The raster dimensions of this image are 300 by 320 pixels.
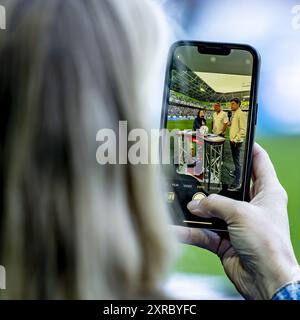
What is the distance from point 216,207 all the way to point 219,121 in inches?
5.5

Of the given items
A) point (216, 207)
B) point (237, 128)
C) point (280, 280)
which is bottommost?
point (280, 280)

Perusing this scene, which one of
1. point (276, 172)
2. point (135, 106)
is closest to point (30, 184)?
point (135, 106)

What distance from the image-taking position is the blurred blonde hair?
25.4 inches

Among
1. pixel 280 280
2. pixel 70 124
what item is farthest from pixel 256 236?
pixel 70 124

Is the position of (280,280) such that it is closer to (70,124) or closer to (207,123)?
(207,123)

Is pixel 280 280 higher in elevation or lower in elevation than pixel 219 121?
lower

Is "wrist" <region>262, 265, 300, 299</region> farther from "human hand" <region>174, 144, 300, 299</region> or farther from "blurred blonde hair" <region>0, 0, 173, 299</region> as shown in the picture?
"blurred blonde hair" <region>0, 0, 173, 299</region>

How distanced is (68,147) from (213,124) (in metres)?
0.28

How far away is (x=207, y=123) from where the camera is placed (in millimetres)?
837

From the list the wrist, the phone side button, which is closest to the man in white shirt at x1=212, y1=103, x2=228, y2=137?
the phone side button

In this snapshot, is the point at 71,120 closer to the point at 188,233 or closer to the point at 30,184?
the point at 30,184

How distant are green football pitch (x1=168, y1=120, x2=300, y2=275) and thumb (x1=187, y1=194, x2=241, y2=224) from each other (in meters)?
0.06

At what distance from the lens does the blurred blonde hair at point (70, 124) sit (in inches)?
25.4

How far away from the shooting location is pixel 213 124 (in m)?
0.84
